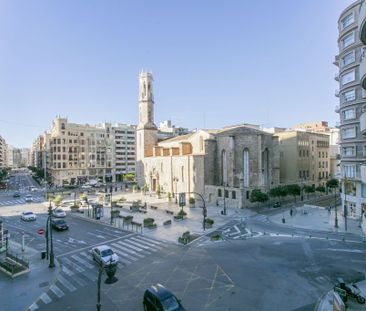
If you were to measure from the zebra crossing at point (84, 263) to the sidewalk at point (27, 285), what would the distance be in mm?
550

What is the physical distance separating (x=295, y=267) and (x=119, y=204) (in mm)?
41368

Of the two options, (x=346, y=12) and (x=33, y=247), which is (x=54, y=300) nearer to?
(x=33, y=247)

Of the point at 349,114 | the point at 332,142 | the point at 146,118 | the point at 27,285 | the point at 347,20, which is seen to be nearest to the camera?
the point at 27,285

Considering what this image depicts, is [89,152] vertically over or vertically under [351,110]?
under

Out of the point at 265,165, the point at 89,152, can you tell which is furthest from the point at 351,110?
the point at 89,152

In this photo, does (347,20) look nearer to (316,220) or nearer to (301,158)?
(316,220)

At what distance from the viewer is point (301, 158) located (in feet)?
230

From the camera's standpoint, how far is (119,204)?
5738 centimetres

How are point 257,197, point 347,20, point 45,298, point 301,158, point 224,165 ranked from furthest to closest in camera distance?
point 301,158 < point 224,165 < point 257,197 < point 347,20 < point 45,298

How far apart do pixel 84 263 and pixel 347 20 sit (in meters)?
48.1

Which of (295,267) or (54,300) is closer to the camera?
(54,300)

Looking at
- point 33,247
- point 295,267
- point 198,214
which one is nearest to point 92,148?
point 198,214

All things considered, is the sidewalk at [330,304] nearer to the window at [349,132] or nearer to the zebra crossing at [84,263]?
the zebra crossing at [84,263]

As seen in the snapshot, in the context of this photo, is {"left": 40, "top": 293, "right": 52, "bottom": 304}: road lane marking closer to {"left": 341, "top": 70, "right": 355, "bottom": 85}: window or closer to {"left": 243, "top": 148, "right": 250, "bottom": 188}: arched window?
{"left": 243, "top": 148, "right": 250, "bottom": 188}: arched window
